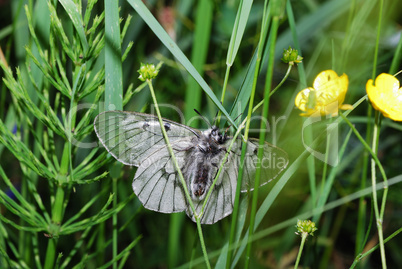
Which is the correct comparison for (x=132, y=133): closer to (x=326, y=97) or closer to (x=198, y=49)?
(x=198, y=49)

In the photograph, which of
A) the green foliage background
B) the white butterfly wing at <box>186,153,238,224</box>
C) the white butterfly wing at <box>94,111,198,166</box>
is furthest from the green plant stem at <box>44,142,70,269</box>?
the white butterfly wing at <box>186,153,238,224</box>

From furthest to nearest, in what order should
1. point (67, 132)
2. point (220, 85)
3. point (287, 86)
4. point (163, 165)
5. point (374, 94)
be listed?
point (287, 86)
point (220, 85)
point (163, 165)
point (67, 132)
point (374, 94)

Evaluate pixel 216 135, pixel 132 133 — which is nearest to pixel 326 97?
pixel 216 135

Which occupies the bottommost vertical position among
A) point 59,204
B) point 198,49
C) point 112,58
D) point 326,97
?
point 59,204

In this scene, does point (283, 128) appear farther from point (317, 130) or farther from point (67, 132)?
point (67, 132)

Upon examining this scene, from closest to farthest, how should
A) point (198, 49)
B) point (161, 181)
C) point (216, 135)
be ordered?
1. point (216, 135)
2. point (161, 181)
3. point (198, 49)

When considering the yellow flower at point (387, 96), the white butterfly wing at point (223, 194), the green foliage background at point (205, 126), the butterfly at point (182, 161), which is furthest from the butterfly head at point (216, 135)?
the yellow flower at point (387, 96)

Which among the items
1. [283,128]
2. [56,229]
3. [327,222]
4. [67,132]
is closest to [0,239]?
[56,229]
